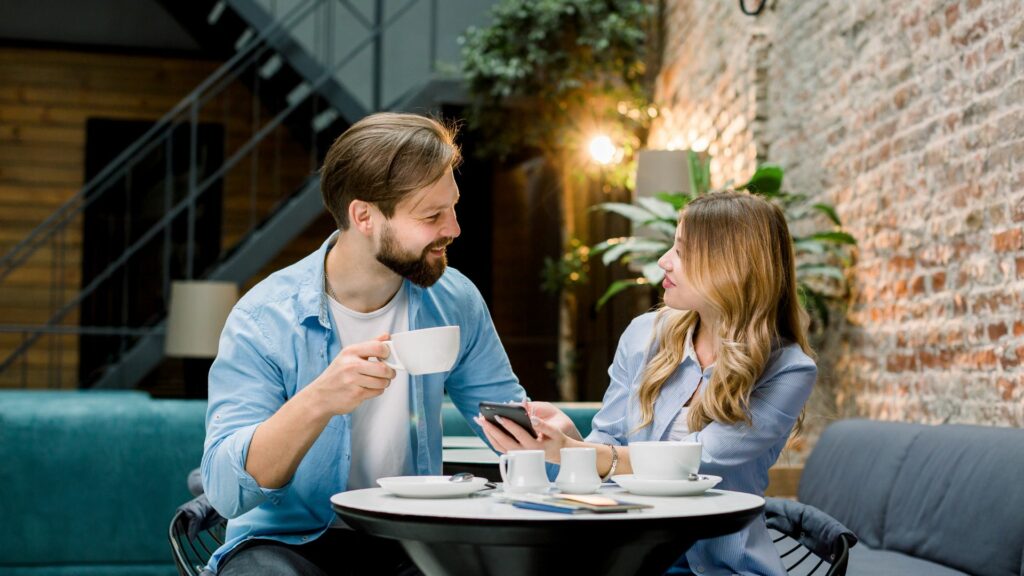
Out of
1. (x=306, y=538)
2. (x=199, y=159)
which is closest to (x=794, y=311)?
(x=306, y=538)

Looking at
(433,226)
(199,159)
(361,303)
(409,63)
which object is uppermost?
(409,63)

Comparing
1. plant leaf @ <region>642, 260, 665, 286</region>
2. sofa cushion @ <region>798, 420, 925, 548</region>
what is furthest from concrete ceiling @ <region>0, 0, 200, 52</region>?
sofa cushion @ <region>798, 420, 925, 548</region>

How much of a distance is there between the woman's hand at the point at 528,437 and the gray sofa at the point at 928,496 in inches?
47.1

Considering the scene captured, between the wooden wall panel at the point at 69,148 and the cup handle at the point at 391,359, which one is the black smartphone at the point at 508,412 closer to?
the cup handle at the point at 391,359

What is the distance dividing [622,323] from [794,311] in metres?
5.14

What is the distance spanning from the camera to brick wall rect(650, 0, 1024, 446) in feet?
10.2

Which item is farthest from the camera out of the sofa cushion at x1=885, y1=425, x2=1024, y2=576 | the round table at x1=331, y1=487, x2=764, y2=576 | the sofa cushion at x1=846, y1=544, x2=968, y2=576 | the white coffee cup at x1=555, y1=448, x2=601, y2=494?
the sofa cushion at x1=846, y1=544, x2=968, y2=576

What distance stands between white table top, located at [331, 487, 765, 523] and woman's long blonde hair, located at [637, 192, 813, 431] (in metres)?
0.31

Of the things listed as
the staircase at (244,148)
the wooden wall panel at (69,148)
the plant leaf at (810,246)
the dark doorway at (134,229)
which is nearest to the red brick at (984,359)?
the plant leaf at (810,246)

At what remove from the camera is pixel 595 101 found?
7.39 metres

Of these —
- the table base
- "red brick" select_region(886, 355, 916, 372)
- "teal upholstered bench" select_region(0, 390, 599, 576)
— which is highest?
"red brick" select_region(886, 355, 916, 372)

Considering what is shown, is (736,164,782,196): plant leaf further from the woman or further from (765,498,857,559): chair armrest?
(765,498,857,559): chair armrest

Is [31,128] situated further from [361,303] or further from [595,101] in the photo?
[361,303]

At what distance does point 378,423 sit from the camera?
1.99 m
